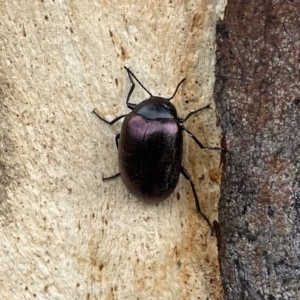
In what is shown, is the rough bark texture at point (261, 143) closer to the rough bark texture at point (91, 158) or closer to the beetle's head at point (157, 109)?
the rough bark texture at point (91, 158)

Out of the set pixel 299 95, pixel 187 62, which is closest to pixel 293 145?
pixel 299 95

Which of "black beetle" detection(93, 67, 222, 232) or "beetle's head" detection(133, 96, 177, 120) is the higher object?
"beetle's head" detection(133, 96, 177, 120)

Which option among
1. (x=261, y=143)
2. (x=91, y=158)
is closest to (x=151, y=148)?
(x=91, y=158)

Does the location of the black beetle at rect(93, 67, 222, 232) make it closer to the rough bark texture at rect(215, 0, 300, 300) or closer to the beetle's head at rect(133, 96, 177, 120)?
the beetle's head at rect(133, 96, 177, 120)

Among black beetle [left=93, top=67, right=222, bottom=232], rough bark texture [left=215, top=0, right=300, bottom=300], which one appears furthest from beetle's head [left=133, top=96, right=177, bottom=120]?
rough bark texture [left=215, top=0, right=300, bottom=300]

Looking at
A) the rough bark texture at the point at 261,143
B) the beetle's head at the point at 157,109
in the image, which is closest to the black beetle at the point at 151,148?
the beetle's head at the point at 157,109

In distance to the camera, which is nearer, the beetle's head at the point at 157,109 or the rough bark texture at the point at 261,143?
the rough bark texture at the point at 261,143

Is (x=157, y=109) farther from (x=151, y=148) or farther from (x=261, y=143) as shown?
(x=261, y=143)
